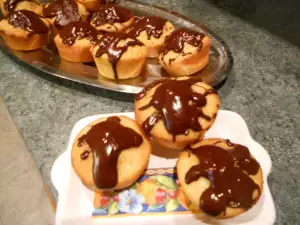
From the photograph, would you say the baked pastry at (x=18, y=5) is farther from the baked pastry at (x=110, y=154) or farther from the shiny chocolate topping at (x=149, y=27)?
the baked pastry at (x=110, y=154)

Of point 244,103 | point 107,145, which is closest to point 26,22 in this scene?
point 107,145

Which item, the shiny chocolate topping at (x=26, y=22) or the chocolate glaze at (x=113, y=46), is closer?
the chocolate glaze at (x=113, y=46)

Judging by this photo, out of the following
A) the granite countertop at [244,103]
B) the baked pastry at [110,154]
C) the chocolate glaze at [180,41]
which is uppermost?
the chocolate glaze at [180,41]

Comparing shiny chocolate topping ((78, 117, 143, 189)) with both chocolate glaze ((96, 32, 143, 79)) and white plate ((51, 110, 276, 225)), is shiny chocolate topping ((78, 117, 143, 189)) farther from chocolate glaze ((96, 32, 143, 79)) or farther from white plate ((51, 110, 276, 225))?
chocolate glaze ((96, 32, 143, 79))

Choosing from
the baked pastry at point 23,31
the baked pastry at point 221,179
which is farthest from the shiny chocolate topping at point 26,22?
the baked pastry at point 221,179

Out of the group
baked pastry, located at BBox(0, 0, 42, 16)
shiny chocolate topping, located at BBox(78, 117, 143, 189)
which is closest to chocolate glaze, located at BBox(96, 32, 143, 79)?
shiny chocolate topping, located at BBox(78, 117, 143, 189)

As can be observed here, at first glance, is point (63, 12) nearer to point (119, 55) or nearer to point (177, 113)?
point (119, 55)

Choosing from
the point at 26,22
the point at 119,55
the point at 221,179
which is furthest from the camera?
the point at 26,22
